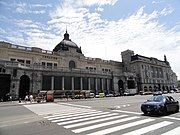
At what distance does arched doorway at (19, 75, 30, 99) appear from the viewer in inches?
1688

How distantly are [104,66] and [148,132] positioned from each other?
6428cm

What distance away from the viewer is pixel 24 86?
144 ft

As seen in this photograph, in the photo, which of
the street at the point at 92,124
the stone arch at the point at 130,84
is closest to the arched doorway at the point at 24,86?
the street at the point at 92,124

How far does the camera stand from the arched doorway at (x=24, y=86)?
42.9m

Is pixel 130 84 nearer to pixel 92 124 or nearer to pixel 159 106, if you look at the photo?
pixel 159 106

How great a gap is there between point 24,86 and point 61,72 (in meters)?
10.9

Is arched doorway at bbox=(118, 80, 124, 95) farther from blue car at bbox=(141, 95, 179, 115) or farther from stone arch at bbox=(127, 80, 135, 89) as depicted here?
blue car at bbox=(141, 95, 179, 115)

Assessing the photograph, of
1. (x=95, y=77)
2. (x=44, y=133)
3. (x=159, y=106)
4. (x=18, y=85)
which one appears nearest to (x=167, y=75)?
(x=95, y=77)

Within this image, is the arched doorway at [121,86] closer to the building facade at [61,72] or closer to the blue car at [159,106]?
the building facade at [61,72]

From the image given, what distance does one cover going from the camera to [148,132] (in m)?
7.34

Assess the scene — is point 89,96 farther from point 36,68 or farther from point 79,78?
point 36,68

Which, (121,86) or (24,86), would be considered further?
(121,86)

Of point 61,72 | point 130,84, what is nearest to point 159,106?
point 61,72

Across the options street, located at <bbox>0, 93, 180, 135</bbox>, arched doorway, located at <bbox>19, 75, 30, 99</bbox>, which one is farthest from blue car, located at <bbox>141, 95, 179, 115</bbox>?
arched doorway, located at <bbox>19, 75, 30, 99</bbox>
